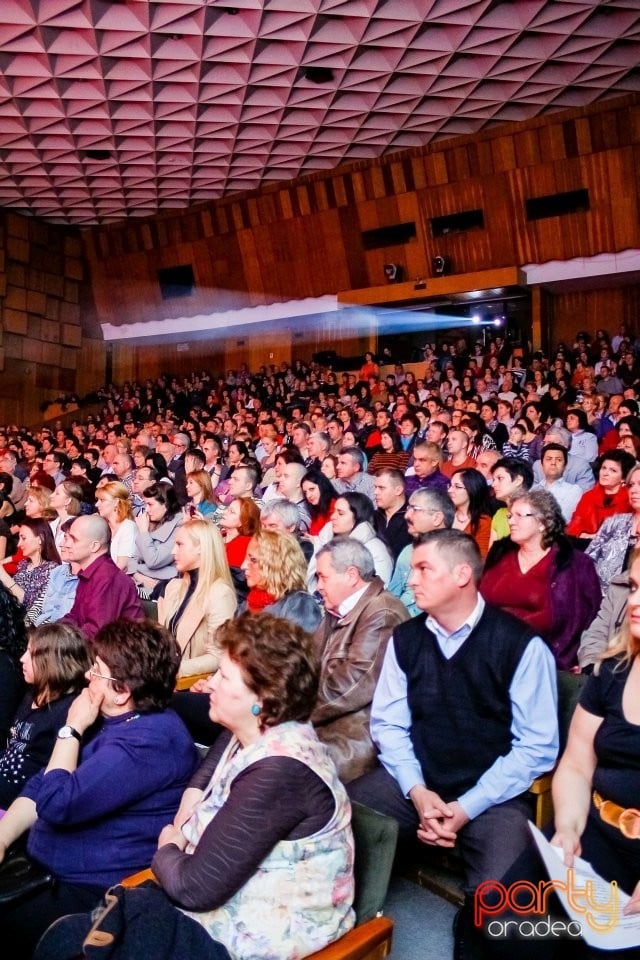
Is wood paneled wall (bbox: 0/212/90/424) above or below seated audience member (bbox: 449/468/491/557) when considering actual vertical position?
above

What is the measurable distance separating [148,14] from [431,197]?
516 cm

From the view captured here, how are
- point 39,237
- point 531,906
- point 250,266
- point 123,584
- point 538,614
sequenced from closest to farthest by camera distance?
point 531,906 < point 538,614 < point 123,584 < point 250,266 < point 39,237

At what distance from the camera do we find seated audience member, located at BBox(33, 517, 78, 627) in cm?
357

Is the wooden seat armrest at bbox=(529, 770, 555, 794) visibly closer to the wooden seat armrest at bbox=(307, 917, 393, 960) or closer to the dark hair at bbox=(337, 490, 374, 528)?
the wooden seat armrest at bbox=(307, 917, 393, 960)

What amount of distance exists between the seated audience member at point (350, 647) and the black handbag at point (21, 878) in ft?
2.59

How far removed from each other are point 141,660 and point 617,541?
2233mm

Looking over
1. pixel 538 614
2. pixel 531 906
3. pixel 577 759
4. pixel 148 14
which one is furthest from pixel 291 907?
pixel 148 14

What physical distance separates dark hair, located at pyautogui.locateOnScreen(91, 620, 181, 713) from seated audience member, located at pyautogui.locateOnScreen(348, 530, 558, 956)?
577mm

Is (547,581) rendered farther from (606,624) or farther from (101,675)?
(101,675)

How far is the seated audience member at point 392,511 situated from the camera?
4.16 meters

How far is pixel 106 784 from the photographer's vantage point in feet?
5.41

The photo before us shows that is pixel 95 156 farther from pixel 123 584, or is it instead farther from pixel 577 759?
pixel 577 759

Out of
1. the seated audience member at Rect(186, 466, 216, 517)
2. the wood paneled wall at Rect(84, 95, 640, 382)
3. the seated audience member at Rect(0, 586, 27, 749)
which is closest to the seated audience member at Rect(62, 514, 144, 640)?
the seated audience member at Rect(0, 586, 27, 749)

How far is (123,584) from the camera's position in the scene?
3.17 meters
